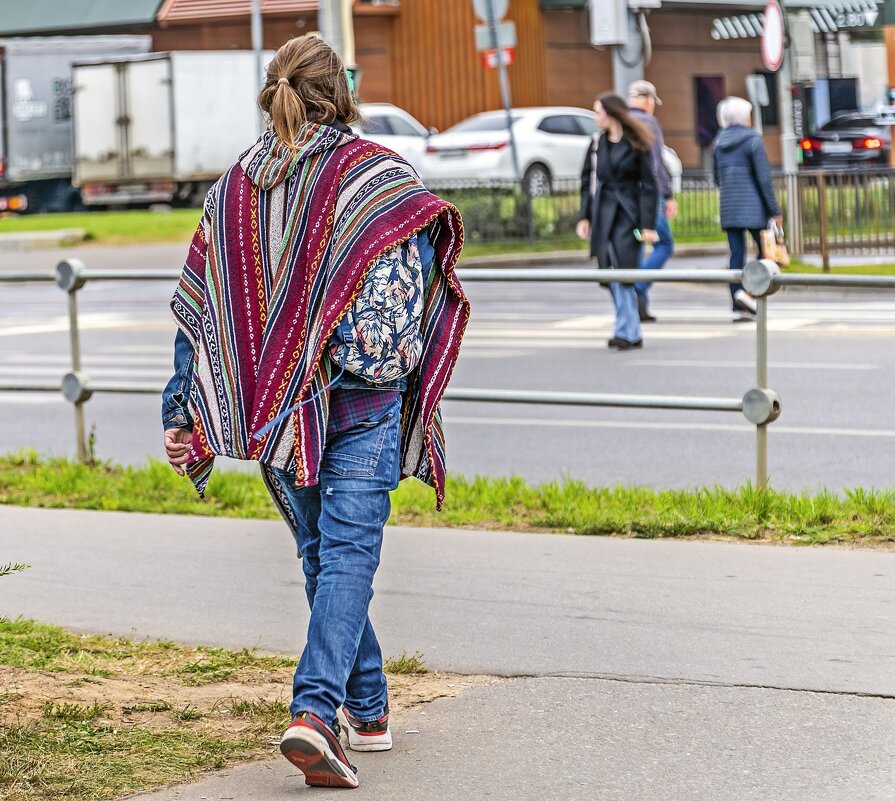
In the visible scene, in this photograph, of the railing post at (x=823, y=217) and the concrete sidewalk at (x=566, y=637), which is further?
the railing post at (x=823, y=217)

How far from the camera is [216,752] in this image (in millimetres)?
4270

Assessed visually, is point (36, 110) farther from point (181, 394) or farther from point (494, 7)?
point (181, 394)

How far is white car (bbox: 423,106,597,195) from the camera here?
26859 mm

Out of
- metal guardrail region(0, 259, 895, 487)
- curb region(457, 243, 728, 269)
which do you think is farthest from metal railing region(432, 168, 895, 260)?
metal guardrail region(0, 259, 895, 487)

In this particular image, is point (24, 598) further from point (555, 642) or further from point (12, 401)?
point (12, 401)

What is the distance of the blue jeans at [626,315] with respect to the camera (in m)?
12.4

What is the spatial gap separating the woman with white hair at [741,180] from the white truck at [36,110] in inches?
895

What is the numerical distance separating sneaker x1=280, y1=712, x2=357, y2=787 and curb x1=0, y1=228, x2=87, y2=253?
2309 cm

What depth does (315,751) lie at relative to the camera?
3861 millimetres

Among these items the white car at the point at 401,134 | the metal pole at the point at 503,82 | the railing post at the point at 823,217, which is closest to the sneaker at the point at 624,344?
the railing post at the point at 823,217

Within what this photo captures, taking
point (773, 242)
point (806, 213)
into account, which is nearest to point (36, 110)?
point (806, 213)

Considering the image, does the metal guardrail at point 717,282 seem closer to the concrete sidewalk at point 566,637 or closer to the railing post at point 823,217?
the concrete sidewalk at point 566,637

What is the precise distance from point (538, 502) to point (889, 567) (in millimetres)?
1801

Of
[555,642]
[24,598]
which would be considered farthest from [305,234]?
[24,598]
